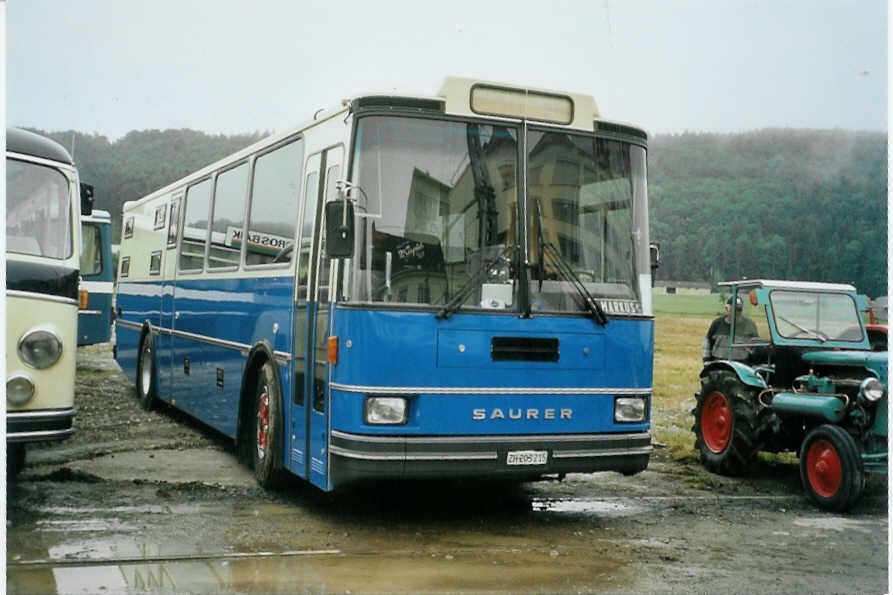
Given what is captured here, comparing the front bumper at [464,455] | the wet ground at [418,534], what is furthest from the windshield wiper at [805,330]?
the front bumper at [464,455]

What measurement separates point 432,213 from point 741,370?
4.63 metres

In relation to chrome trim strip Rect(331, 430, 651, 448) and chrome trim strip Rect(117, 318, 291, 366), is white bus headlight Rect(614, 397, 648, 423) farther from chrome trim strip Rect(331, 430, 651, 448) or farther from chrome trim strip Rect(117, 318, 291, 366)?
chrome trim strip Rect(117, 318, 291, 366)

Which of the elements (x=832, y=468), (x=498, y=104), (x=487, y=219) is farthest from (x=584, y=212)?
(x=832, y=468)

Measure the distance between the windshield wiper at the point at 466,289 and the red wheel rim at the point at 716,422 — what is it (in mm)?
4202

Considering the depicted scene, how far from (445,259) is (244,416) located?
312 cm

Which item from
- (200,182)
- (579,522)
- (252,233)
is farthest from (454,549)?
(200,182)

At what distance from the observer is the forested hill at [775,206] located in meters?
12.0

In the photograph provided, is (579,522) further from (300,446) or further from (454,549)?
(300,446)

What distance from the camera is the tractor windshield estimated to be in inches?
407

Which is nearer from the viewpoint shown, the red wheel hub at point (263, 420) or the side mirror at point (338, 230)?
the side mirror at point (338, 230)

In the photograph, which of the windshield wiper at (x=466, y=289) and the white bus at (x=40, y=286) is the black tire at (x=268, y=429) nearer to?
the white bus at (x=40, y=286)

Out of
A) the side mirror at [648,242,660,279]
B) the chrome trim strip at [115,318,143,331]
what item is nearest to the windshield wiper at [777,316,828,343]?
the side mirror at [648,242,660,279]

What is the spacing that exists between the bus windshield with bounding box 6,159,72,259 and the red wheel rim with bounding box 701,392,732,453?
21.0 ft

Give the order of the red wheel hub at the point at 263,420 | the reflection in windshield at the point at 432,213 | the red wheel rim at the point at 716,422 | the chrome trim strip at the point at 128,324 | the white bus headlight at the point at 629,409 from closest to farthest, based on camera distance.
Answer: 1. the reflection in windshield at the point at 432,213
2. the white bus headlight at the point at 629,409
3. the red wheel hub at the point at 263,420
4. the red wheel rim at the point at 716,422
5. the chrome trim strip at the point at 128,324
